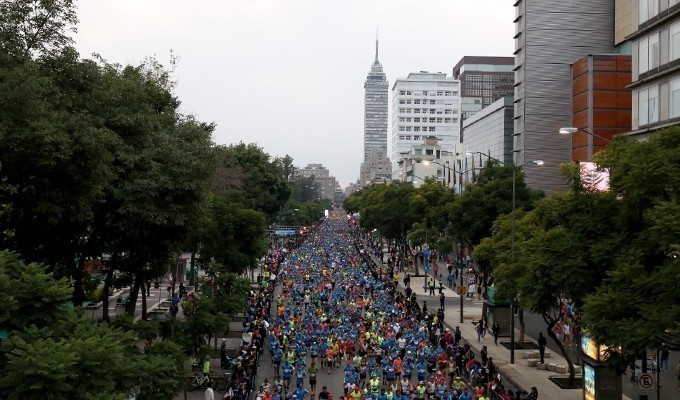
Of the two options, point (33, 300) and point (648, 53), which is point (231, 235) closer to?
point (648, 53)

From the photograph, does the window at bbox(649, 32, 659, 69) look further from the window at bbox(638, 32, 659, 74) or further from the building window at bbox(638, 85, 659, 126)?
the building window at bbox(638, 85, 659, 126)

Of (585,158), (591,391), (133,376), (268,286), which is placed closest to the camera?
(133,376)

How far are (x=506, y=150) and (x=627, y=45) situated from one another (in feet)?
84.8

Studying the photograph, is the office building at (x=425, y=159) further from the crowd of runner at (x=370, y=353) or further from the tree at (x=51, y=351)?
the tree at (x=51, y=351)

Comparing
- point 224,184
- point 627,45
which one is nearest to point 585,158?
point 627,45

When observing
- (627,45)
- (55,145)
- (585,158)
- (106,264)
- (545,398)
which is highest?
(627,45)

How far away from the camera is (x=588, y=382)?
23.6 meters

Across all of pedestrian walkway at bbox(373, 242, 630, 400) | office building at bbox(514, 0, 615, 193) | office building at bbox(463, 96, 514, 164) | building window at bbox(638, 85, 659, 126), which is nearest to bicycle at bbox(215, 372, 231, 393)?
pedestrian walkway at bbox(373, 242, 630, 400)

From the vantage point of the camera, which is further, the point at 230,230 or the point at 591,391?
the point at 230,230

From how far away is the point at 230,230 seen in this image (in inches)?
1689

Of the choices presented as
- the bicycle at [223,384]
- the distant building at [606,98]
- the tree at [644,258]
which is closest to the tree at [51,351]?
the tree at [644,258]

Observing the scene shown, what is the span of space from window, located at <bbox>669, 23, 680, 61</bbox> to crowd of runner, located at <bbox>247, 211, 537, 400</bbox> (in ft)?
44.5

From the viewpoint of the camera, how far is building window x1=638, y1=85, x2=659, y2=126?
31.0 m

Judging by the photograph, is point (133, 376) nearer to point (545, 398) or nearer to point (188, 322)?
point (188, 322)
